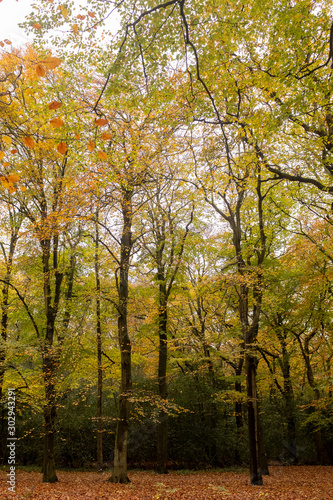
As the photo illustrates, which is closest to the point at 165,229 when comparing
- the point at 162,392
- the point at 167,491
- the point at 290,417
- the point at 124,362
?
the point at 124,362

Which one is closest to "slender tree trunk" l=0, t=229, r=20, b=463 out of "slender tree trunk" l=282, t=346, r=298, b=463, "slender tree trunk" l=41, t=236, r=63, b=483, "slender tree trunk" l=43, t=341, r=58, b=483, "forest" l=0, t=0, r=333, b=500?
"forest" l=0, t=0, r=333, b=500

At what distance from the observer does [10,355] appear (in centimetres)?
882

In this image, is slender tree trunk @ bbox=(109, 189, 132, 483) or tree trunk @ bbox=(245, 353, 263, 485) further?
slender tree trunk @ bbox=(109, 189, 132, 483)

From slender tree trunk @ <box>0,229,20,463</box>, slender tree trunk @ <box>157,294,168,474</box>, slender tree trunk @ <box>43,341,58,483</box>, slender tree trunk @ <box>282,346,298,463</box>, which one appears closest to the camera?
slender tree trunk @ <box>43,341,58,483</box>

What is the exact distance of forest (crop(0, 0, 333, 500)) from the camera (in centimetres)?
530

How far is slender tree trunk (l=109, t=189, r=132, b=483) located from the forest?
0.05 metres

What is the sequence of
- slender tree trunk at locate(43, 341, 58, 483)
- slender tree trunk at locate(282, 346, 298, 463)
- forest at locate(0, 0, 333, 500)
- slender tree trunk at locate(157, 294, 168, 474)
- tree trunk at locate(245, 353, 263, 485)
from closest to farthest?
forest at locate(0, 0, 333, 500) → tree trunk at locate(245, 353, 263, 485) → slender tree trunk at locate(43, 341, 58, 483) → slender tree trunk at locate(157, 294, 168, 474) → slender tree trunk at locate(282, 346, 298, 463)

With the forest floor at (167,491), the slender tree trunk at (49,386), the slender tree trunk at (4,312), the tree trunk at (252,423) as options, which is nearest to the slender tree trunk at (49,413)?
the slender tree trunk at (49,386)

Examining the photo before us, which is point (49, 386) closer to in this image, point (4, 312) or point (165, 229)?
point (4, 312)

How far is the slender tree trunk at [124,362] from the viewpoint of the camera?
8.45 meters

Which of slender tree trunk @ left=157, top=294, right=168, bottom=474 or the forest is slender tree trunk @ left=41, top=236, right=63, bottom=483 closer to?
the forest

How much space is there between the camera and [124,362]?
9055 millimetres

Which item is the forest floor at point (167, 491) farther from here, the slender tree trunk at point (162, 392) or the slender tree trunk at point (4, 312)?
the slender tree trunk at point (4, 312)

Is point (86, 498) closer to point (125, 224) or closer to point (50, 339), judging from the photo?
point (50, 339)
